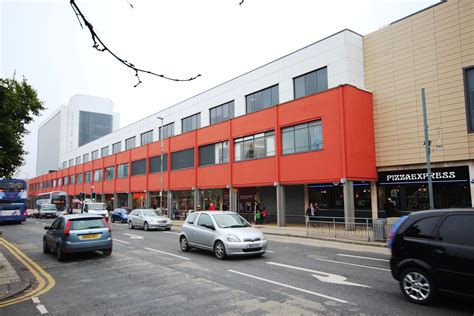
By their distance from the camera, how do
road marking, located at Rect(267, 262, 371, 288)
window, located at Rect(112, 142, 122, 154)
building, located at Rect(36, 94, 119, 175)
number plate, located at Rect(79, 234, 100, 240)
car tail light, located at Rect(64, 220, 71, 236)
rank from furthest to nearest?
building, located at Rect(36, 94, 119, 175) < window, located at Rect(112, 142, 122, 154) < number plate, located at Rect(79, 234, 100, 240) < car tail light, located at Rect(64, 220, 71, 236) < road marking, located at Rect(267, 262, 371, 288)

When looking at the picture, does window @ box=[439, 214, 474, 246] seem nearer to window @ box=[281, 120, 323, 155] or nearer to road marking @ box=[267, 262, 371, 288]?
road marking @ box=[267, 262, 371, 288]

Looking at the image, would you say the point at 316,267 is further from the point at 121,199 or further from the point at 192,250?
the point at 121,199

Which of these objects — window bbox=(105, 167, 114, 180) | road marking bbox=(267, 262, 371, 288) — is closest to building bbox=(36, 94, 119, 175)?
window bbox=(105, 167, 114, 180)

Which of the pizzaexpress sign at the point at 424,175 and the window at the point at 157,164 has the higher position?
the window at the point at 157,164

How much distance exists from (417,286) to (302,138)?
18089 mm

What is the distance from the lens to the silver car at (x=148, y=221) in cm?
2277

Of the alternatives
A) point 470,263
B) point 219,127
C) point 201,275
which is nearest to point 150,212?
point 219,127

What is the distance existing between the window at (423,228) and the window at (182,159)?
1169 inches

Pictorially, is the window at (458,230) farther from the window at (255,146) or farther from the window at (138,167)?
the window at (138,167)

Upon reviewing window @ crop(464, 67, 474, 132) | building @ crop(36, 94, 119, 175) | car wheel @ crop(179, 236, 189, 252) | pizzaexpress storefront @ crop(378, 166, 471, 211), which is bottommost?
car wheel @ crop(179, 236, 189, 252)

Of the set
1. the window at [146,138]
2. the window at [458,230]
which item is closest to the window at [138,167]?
the window at [146,138]

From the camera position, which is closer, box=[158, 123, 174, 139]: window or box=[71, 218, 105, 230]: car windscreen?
box=[71, 218, 105, 230]: car windscreen

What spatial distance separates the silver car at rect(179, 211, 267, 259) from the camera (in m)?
10.7

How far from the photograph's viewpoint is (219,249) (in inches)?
433
